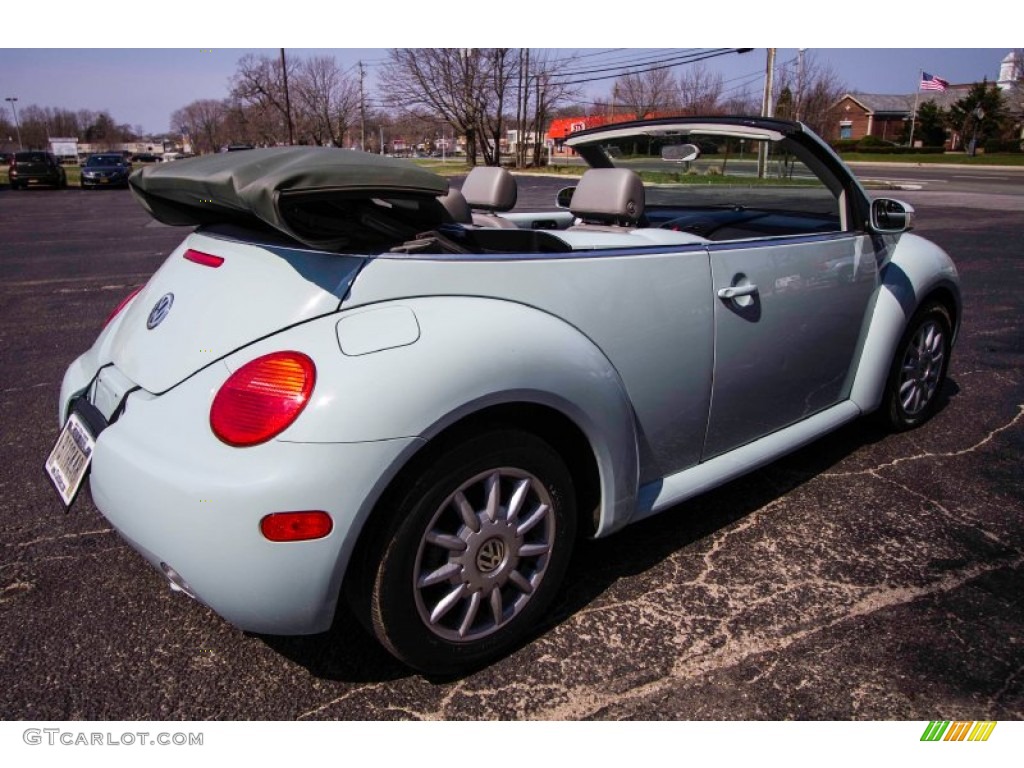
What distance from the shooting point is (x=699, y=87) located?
111ft

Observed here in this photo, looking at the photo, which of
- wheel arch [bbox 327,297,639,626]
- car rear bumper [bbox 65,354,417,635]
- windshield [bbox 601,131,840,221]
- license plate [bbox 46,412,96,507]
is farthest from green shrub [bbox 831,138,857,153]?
car rear bumper [bbox 65,354,417,635]

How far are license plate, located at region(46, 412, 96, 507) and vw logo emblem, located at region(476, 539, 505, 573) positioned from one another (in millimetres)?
1131

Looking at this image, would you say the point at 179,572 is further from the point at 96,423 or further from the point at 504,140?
the point at 504,140

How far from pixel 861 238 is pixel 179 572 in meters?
3.07

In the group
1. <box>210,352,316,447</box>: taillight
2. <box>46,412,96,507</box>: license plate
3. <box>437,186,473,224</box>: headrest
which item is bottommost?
<box>46,412,96,507</box>: license plate

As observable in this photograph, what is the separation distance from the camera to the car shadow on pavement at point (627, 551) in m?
2.24

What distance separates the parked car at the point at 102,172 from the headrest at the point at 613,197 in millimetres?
32200

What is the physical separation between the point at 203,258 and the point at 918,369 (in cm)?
348

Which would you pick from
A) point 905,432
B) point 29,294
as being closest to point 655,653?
point 905,432

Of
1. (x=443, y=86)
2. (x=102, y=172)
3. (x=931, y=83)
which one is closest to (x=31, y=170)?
(x=102, y=172)

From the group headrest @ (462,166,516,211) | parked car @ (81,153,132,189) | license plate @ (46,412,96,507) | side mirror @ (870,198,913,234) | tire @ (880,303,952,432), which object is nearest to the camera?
license plate @ (46,412,96,507)

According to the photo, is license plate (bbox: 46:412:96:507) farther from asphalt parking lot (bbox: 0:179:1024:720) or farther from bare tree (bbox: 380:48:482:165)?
bare tree (bbox: 380:48:482:165)

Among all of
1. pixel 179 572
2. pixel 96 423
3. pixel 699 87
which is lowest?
pixel 179 572

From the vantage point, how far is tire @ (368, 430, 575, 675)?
1929 mm
